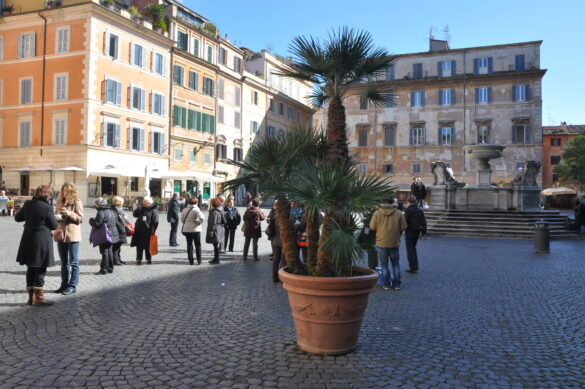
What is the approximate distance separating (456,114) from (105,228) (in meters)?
41.8

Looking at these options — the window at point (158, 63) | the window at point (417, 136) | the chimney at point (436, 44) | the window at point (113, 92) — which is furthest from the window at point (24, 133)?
the chimney at point (436, 44)

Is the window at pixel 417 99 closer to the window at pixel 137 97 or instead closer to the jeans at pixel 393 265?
the window at pixel 137 97

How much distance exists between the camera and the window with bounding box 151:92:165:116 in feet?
112

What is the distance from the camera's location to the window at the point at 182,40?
1435 inches

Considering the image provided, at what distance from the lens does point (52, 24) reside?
3020cm

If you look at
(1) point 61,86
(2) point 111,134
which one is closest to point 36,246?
(2) point 111,134

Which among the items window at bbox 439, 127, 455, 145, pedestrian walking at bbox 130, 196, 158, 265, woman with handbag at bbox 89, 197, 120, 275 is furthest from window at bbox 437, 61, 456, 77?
woman with handbag at bbox 89, 197, 120, 275

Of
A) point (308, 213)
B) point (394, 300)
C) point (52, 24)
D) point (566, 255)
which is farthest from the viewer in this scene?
point (52, 24)

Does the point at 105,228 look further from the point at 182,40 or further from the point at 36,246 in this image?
the point at 182,40

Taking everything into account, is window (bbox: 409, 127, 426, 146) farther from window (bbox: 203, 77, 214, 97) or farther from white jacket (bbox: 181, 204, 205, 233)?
white jacket (bbox: 181, 204, 205, 233)

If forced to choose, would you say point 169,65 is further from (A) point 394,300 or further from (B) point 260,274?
(A) point 394,300

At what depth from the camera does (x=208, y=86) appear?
1553 inches

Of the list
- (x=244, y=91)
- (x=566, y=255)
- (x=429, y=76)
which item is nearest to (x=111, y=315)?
(x=566, y=255)

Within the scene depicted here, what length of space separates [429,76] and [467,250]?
121 ft
